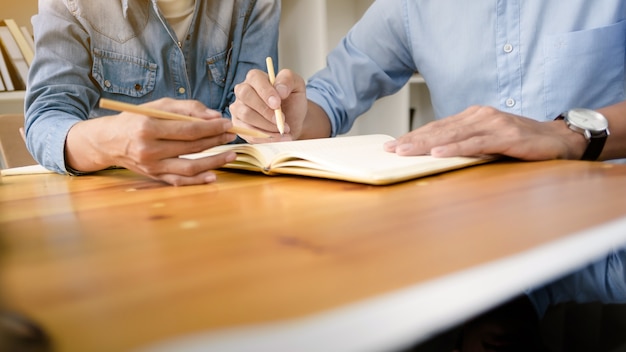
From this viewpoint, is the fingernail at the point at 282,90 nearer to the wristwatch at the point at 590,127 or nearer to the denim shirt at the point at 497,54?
the denim shirt at the point at 497,54

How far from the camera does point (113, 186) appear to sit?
606mm

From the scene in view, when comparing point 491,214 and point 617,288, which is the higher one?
point 491,214

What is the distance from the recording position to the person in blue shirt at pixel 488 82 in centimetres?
59

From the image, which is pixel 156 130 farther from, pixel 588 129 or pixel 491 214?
pixel 588 129

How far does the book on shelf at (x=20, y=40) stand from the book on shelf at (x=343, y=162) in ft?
4.91

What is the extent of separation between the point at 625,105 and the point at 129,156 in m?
0.69

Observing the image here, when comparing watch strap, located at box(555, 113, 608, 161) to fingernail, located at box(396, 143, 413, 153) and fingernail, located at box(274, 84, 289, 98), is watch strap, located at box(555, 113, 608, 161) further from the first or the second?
fingernail, located at box(274, 84, 289, 98)

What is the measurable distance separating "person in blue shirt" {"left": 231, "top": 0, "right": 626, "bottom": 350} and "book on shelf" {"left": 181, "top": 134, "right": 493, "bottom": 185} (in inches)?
1.2

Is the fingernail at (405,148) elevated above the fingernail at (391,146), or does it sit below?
above

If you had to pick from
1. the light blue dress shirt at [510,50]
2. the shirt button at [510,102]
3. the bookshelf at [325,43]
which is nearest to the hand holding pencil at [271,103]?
the light blue dress shirt at [510,50]

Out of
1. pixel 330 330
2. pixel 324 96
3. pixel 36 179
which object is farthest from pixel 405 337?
pixel 324 96

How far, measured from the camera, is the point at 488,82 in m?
0.94

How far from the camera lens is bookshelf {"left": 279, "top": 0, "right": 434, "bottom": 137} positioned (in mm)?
1778

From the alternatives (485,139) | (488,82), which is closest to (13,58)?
(488,82)
